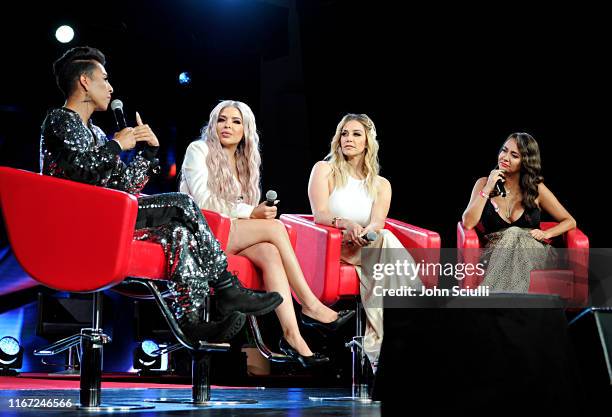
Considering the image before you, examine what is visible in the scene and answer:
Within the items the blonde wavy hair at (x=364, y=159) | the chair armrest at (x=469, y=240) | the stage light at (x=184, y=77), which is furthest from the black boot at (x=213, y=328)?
the stage light at (x=184, y=77)

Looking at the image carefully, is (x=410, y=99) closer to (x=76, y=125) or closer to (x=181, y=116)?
(x=181, y=116)

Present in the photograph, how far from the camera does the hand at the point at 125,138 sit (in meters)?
2.85

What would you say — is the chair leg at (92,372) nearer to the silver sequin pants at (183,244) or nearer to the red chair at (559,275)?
the silver sequin pants at (183,244)

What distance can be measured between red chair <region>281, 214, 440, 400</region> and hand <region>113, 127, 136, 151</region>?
1078 mm

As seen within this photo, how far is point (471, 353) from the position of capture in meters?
1.60

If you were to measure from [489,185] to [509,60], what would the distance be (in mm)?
1183

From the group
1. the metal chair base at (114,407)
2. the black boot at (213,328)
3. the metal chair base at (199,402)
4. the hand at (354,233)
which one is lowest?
the metal chair base at (199,402)

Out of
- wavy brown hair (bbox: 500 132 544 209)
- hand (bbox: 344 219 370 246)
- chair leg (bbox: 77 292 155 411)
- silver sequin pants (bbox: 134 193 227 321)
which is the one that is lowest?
chair leg (bbox: 77 292 155 411)

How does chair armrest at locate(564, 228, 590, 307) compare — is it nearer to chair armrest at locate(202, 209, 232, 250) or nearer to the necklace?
the necklace

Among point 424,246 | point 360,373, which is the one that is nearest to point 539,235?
point 424,246

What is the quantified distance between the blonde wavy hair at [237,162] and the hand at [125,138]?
2.11 feet

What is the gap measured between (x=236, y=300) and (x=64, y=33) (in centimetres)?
317

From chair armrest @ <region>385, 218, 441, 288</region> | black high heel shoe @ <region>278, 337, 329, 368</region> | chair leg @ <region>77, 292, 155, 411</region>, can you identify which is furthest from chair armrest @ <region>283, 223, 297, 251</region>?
chair leg @ <region>77, 292, 155, 411</region>

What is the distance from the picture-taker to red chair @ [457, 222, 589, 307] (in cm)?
425
